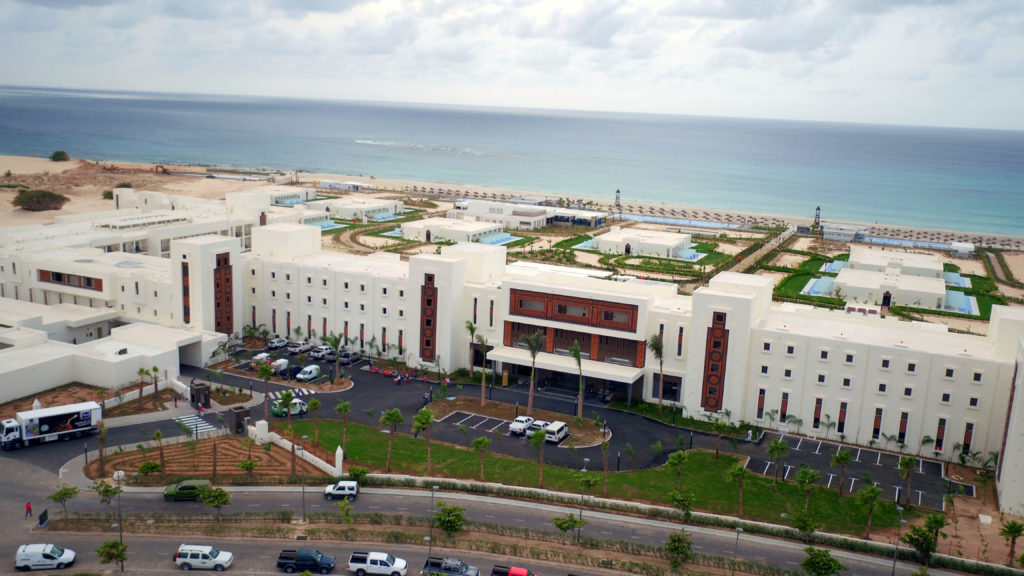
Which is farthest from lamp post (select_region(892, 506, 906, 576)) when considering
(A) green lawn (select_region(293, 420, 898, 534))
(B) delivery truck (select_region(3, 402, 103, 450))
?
(B) delivery truck (select_region(3, 402, 103, 450))

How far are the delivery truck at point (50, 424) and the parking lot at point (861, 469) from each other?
38835mm

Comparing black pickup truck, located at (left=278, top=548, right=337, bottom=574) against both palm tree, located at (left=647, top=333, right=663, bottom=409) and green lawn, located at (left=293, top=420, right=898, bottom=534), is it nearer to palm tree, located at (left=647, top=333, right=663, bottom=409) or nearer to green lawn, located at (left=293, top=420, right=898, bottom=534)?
green lawn, located at (left=293, top=420, right=898, bottom=534)

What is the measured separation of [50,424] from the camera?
46.9 metres

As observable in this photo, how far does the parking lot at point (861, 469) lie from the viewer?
4497 centimetres

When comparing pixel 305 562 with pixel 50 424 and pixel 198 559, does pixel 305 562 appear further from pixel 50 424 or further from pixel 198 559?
pixel 50 424

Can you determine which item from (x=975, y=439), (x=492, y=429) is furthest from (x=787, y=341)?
(x=492, y=429)

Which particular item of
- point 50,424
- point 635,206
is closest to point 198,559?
point 50,424

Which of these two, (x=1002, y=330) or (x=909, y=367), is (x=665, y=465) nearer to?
(x=909, y=367)

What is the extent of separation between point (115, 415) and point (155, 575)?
801 inches

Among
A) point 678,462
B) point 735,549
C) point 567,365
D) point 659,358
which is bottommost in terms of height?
point 735,549

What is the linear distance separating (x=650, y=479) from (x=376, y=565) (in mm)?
17357

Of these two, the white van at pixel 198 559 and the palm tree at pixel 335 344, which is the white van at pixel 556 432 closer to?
the palm tree at pixel 335 344

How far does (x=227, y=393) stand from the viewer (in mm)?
56500

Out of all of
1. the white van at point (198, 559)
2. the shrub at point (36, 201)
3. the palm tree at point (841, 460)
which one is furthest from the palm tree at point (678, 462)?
the shrub at point (36, 201)
